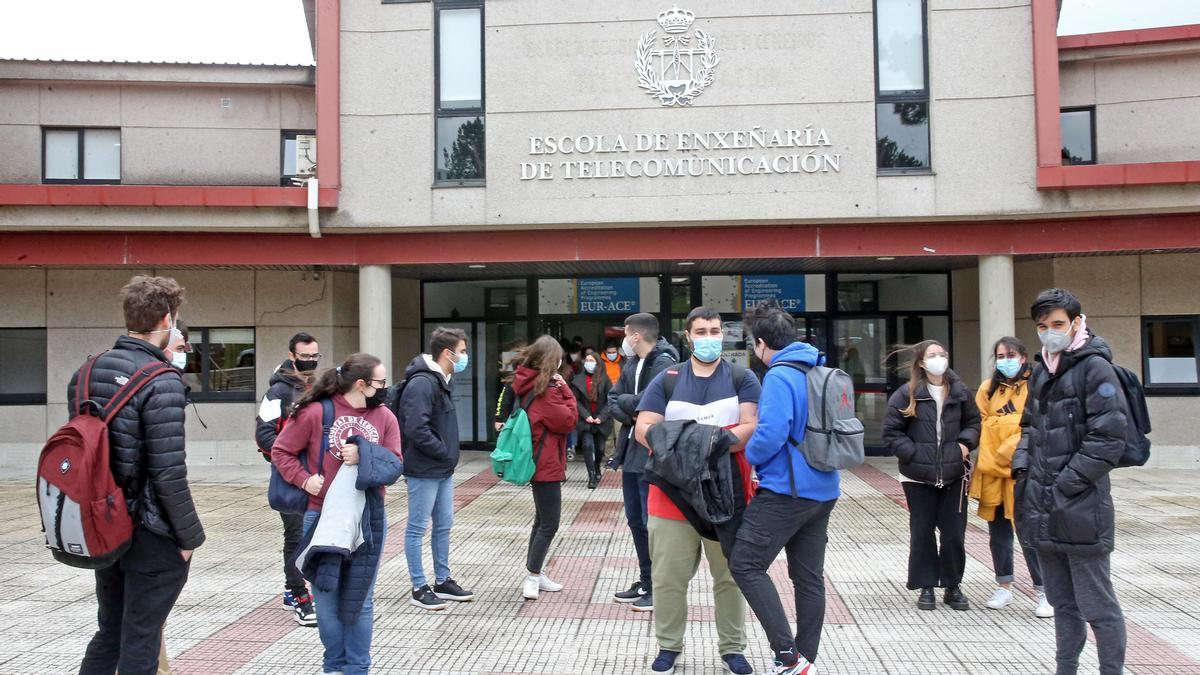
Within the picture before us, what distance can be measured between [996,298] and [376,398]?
10.2 m

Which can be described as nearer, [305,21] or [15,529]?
[15,529]

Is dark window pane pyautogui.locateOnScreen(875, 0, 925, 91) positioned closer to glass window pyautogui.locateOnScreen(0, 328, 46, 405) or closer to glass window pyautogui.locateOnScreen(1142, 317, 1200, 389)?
glass window pyautogui.locateOnScreen(1142, 317, 1200, 389)

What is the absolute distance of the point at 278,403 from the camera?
5.57 metres

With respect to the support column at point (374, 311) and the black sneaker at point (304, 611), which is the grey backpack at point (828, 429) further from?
the support column at point (374, 311)

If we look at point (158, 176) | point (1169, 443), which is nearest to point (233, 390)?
point (158, 176)

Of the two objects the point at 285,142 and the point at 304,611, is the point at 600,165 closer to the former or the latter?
the point at 285,142

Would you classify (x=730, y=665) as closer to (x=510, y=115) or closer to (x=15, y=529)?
(x=15, y=529)

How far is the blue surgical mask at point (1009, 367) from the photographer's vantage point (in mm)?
5992

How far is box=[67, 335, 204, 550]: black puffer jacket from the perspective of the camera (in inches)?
142

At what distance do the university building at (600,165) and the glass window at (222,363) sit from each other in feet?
0.18

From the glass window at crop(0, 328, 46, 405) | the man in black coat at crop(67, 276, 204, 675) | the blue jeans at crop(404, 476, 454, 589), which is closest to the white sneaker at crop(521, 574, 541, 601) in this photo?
the blue jeans at crop(404, 476, 454, 589)

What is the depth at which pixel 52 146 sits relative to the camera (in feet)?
45.7

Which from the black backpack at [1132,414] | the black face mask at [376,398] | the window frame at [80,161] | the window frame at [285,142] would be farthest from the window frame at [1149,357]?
the window frame at [80,161]

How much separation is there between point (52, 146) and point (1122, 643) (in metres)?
15.2
